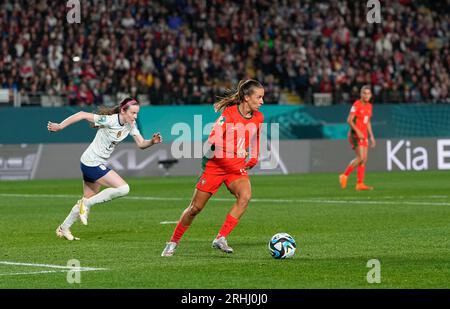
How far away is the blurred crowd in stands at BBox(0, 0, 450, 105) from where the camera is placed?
123ft

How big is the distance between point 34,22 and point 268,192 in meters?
14.4

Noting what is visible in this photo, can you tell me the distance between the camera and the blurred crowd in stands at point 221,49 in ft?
123

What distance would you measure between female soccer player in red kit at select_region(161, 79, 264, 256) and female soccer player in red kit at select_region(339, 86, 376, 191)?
48.6ft

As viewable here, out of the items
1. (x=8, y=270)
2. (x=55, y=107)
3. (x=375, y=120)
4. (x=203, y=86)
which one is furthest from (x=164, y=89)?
(x=8, y=270)

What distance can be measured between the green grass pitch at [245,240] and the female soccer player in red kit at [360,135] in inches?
16.3

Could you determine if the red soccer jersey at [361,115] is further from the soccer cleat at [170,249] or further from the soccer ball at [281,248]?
the soccer ball at [281,248]

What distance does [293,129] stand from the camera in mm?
38625

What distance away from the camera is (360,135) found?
94.4 ft

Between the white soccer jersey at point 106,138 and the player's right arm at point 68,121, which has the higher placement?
the player's right arm at point 68,121

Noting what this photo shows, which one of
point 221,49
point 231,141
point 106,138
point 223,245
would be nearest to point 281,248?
point 223,245

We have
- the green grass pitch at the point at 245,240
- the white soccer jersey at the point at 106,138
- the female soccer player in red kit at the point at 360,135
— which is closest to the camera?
the green grass pitch at the point at 245,240

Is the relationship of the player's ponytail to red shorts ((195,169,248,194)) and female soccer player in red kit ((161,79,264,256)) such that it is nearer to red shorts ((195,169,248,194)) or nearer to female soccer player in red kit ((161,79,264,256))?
female soccer player in red kit ((161,79,264,256))

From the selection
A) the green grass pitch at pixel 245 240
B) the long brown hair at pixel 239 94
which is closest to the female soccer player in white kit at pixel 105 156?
the green grass pitch at pixel 245 240
